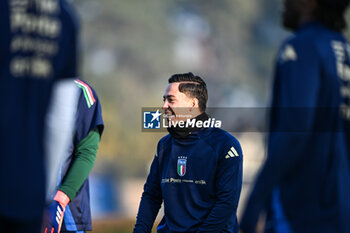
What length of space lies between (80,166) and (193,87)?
808 mm

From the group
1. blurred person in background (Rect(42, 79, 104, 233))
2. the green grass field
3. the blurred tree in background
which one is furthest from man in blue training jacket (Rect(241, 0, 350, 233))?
the blurred tree in background

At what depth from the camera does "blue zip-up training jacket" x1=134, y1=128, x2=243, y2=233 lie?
10.8ft

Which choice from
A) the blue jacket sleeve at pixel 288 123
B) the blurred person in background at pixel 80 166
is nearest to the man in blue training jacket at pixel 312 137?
the blue jacket sleeve at pixel 288 123

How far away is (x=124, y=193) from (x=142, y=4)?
9.02 m

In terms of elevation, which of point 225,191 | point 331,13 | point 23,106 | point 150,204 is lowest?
point 150,204

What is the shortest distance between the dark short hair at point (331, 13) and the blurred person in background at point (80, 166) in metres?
1.38

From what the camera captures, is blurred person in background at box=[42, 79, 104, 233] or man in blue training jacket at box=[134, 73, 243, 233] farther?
blurred person in background at box=[42, 79, 104, 233]

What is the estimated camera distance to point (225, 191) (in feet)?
10.8

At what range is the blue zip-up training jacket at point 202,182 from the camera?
10.8 feet

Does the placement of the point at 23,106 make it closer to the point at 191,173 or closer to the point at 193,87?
the point at 191,173

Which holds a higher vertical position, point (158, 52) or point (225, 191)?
point (158, 52)

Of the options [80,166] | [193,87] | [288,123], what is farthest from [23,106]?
[193,87]

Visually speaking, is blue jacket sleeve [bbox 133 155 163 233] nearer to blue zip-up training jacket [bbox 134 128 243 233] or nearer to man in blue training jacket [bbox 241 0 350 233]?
blue zip-up training jacket [bbox 134 128 243 233]

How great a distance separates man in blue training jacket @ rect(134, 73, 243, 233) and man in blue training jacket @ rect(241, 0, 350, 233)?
408 millimetres
